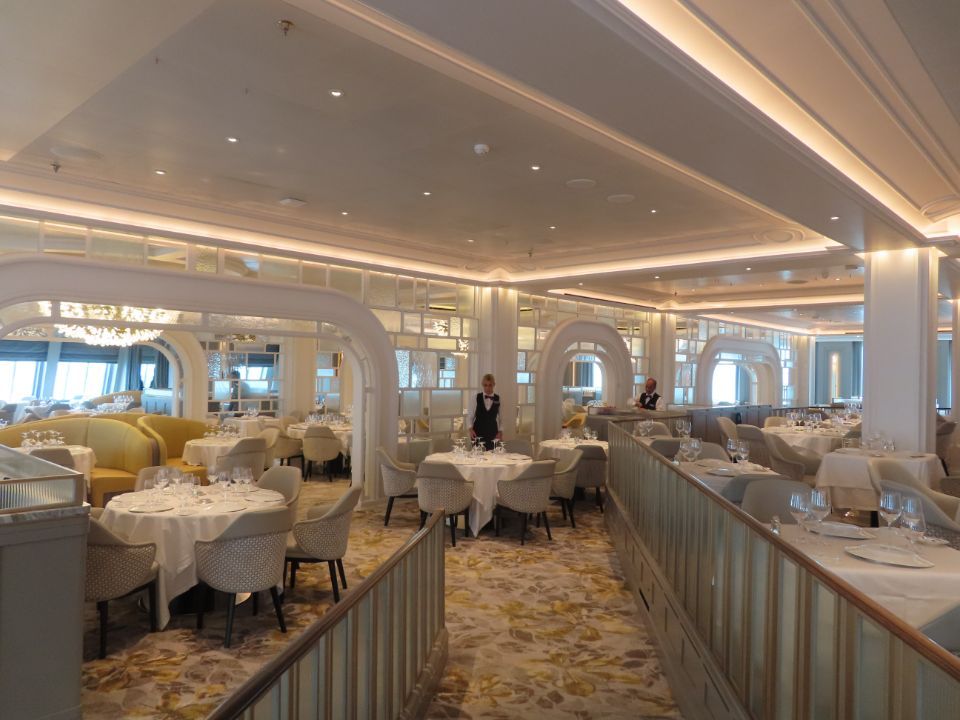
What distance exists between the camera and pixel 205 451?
9.89 metres

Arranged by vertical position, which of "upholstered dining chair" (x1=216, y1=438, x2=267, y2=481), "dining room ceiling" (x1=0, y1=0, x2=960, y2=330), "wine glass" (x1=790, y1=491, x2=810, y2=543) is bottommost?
"upholstered dining chair" (x1=216, y1=438, x2=267, y2=481)

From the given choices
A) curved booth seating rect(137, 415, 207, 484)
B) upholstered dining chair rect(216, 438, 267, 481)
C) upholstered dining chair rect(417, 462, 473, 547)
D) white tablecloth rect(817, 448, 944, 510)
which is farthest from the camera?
→ curved booth seating rect(137, 415, 207, 484)

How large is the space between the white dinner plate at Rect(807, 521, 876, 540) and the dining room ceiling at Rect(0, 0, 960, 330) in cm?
228

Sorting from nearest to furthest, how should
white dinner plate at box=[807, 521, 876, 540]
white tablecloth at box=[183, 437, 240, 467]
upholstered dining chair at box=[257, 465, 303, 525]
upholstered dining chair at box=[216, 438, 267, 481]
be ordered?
white dinner plate at box=[807, 521, 876, 540], upholstered dining chair at box=[257, 465, 303, 525], upholstered dining chair at box=[216, 438, 267, 481], white tablecloth at box=[183, 437, 240, 467]

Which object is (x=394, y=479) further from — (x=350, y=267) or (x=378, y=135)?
(x=378, y=135)

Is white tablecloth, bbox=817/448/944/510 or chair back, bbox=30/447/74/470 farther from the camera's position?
chair back, bbox=30/447/74/470

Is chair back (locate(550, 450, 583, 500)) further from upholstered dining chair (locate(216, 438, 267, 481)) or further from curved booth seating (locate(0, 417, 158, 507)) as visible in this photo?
curved booth seating (locate(0, 417, 158, 507))

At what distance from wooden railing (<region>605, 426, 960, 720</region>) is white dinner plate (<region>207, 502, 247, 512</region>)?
3059 mm

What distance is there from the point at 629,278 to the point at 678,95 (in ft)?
23.1

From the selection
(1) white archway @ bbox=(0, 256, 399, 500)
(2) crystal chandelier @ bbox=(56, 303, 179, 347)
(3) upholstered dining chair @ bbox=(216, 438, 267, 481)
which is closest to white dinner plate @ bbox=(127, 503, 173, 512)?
(1) white archway @ bbox=(0, 256, 399, 500)

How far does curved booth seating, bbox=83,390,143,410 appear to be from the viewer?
698 inches

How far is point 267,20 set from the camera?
3.53m

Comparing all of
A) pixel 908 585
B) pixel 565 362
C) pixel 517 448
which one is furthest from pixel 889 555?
pixel 565 362

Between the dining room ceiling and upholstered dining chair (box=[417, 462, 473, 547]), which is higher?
the dining room ceiling
